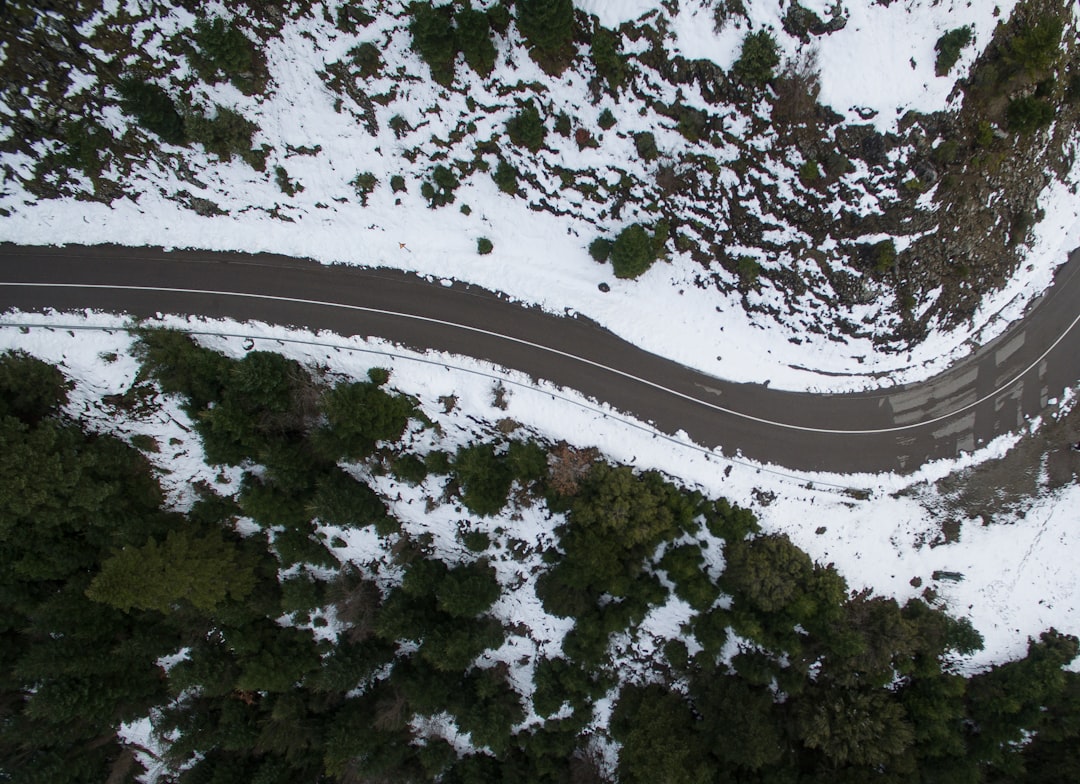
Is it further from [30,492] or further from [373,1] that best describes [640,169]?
[30,492]

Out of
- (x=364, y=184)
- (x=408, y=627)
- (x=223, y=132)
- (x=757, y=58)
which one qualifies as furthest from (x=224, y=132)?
(x=408, y=627)

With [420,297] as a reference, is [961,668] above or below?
below

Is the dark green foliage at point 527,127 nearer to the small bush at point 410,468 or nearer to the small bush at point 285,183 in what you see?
the small bush at point 285,183

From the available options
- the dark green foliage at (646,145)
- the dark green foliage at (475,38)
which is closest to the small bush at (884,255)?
the dark green foliage at (646,145)

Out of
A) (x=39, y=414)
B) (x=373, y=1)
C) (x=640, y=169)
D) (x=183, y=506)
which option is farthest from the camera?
(x=183, y=506)

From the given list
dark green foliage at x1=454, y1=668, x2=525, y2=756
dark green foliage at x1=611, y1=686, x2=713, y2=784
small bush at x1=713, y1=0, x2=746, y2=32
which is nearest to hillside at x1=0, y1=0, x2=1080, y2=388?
small bush at x1=713, y1=0, x2=746, y2=32

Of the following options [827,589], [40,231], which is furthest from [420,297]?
[827,589]
